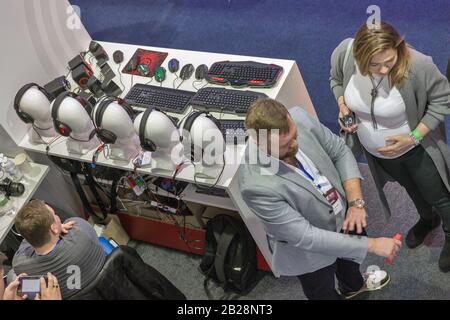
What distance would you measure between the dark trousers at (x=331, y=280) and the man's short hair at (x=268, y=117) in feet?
2.47

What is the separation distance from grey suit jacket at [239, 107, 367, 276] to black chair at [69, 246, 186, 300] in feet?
2.09

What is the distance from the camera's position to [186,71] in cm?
302

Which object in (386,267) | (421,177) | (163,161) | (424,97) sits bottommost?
(386,267)

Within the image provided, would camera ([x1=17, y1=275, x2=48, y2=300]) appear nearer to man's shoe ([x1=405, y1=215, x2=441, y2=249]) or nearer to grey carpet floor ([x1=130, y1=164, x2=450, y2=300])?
grey carpet floor ([x1=130, y1=164, x2=450, y2=300])

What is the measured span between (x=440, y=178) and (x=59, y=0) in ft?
7.73

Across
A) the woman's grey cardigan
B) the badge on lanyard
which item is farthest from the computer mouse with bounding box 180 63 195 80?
the badge on lanyard

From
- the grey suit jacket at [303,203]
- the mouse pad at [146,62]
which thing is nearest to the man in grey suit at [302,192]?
the grey suit jacket at [303,203]

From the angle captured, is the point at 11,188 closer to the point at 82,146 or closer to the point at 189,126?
the point at 82,146

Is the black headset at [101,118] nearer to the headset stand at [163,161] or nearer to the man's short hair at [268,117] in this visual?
the headset stand at [163,161]

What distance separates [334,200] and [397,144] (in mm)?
409

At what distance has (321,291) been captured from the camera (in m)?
2.37

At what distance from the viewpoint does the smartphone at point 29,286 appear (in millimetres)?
2174

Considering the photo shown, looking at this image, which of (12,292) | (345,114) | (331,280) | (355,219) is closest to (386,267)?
(331,280)
